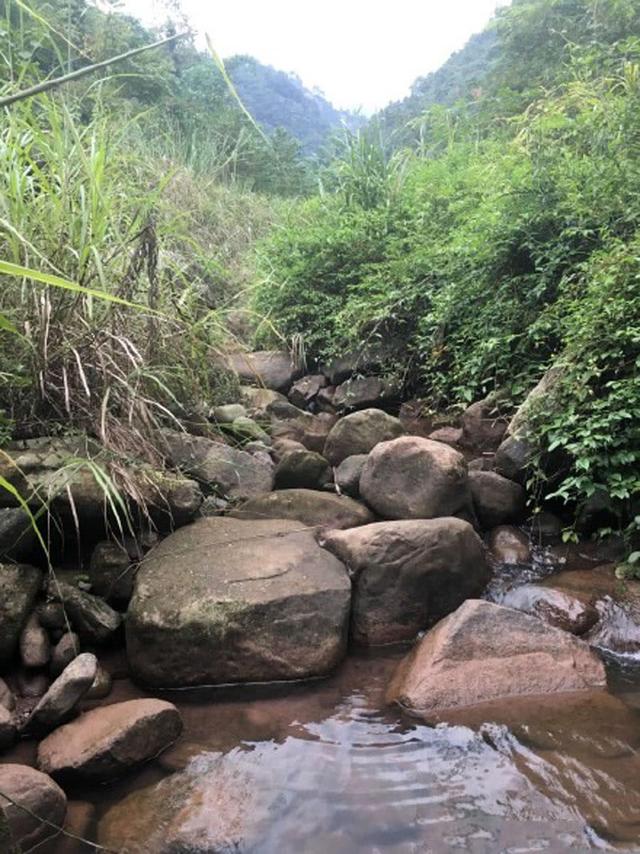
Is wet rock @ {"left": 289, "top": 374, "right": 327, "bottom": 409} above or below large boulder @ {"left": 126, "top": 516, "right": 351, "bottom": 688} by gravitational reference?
above

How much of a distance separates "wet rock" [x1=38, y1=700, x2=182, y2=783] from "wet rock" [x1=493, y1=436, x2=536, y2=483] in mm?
2204

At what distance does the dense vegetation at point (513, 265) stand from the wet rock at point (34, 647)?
2249 mm

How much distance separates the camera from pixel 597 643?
2.64 metres

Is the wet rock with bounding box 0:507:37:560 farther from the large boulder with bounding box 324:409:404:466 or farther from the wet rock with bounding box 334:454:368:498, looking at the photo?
the large boulder with bounding box 324:409:404:466

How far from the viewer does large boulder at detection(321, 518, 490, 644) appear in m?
2.75

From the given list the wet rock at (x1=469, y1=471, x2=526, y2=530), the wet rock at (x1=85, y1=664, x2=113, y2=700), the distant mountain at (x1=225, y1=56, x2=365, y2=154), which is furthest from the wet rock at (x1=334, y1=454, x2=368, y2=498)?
the distant mountain at (x1=225, y1=56, x2=365, y2=154)

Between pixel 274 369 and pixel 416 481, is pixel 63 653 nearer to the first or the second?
pixel 416 481

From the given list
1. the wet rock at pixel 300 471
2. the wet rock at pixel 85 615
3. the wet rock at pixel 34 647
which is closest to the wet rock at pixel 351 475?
the wet rock at pixel 300 471

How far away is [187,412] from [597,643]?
237cm

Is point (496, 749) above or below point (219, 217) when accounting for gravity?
below

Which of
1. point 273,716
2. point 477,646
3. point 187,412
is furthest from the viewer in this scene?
point 187,412

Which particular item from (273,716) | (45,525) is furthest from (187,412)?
(273,716)

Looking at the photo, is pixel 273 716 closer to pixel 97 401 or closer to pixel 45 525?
pixel 45 525

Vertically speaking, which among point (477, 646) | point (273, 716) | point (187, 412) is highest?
point (187, 412)
